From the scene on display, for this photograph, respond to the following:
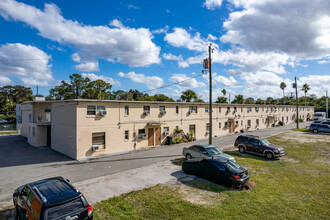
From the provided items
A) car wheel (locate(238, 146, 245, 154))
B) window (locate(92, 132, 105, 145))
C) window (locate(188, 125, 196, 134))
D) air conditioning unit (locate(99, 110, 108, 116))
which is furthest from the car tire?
air conditioning unit (locate(99, 110, 108, 116))

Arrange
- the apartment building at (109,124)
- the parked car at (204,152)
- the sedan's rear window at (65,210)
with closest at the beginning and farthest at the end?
the sedan's rear window at (65,210), the parked car at (204,152), the apartment building at (109,124)

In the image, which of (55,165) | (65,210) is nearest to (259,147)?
(65,210)

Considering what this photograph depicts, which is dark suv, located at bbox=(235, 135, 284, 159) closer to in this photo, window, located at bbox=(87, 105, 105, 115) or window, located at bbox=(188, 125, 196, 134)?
window, located at bbox=(188, 125, 196, 134)

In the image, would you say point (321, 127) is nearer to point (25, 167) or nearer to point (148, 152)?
point (148, 152)

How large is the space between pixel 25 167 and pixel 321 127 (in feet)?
127

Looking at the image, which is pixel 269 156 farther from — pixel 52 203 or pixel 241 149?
pixel 52 203

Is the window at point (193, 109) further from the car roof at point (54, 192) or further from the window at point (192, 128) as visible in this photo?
the car roof at point (54, 192)

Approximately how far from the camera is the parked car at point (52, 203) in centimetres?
547

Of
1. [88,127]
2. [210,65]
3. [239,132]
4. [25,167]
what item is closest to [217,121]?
[239,132]

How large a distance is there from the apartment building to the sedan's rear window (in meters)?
11.3

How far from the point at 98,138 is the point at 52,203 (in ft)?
40.7

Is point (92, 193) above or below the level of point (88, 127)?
below

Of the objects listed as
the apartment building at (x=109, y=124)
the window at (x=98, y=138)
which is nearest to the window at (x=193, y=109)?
the apartment building at (x=109, y=124)

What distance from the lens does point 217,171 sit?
10.2 metres
